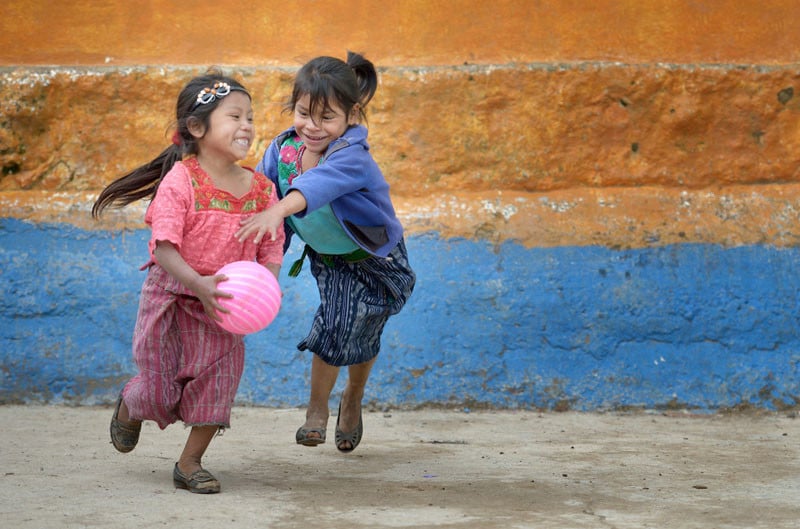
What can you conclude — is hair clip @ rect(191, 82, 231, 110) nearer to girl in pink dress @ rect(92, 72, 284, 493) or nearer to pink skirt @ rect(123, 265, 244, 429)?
girl in pink dress @ rect(92, 72, 284, 493)

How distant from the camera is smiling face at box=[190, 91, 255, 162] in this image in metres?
3.23

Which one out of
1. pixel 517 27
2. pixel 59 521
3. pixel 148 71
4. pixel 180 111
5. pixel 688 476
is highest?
pixel 517 27

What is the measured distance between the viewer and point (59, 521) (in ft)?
8.82

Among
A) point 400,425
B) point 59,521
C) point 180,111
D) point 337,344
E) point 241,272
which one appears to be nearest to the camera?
point 59,521

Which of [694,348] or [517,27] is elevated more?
[517,27]

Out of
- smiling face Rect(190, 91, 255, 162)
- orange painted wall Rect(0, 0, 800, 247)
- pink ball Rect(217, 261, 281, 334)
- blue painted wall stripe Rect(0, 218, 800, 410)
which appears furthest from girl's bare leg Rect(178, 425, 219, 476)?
orange painted wall Rect(0, 0, 800, 247)

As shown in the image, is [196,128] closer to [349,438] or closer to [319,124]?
[319,124]

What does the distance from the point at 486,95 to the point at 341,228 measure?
1.48 meters

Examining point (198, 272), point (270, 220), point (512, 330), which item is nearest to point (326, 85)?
point (270, 220)

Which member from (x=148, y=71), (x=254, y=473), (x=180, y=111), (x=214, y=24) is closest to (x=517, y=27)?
(x=214, y=24)

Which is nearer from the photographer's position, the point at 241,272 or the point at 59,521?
the point at 59,521

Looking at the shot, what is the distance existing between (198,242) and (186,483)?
27.5 inches

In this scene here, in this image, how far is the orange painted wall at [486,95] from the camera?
4.80 meters

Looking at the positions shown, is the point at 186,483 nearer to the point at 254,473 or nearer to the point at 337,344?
the point at 254,473
